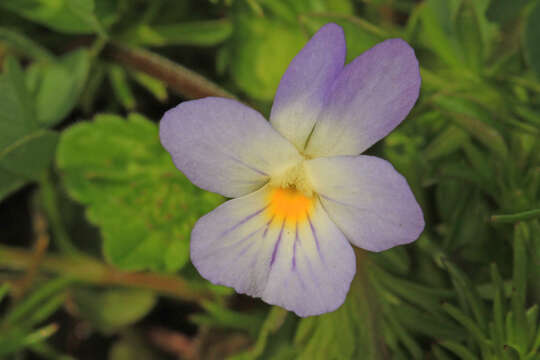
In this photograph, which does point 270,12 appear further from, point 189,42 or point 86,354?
point 86,354

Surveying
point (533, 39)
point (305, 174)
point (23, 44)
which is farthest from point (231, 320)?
point (533, 39)

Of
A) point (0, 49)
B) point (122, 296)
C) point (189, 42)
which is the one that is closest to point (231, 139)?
point (189, 42)

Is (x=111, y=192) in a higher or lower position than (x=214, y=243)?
lower

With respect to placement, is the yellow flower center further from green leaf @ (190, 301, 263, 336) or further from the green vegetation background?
green leaf @ (190, 301, 263, 336)

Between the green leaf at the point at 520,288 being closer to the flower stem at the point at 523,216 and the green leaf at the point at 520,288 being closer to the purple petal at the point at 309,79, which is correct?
the flower stem at the point at 523,216

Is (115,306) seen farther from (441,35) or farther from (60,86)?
(441,35)
